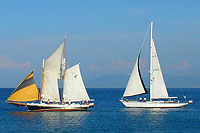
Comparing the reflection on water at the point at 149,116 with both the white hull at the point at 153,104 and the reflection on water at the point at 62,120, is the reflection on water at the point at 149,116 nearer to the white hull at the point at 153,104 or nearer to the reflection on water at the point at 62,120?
the white hull at the point at 153,104

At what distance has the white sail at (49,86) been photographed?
243ft

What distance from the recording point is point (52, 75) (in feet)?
244

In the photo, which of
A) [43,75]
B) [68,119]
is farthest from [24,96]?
[68,119]

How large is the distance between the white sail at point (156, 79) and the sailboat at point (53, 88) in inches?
554

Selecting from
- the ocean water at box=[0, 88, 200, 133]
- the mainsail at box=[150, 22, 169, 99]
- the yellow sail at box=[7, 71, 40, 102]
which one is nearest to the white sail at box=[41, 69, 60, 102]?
the yellow sail at box=[7, 71, 40, 102]

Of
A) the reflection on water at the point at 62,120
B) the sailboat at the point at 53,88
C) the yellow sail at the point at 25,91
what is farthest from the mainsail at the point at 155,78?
the yellow sail at the point at 25,91

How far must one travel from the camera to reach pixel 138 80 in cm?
8138

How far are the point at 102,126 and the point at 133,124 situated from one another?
4770 millimetres

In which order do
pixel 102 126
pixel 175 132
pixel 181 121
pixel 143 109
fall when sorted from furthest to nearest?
1. pixel 143 109
2. pixel 181 121
3. pixel 102 126
4. pixel 175 132

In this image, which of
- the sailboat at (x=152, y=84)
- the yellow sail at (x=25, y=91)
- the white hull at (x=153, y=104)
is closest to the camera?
the yellow sail at (x=25, y=91)

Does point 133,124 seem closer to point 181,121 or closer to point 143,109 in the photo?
point 181,121

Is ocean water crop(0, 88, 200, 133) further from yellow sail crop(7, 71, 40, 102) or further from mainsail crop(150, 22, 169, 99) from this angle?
mainsail crop(150, 22, 169, 99)

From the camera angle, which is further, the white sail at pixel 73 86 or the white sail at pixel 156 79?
the white sail at pixel 156 79

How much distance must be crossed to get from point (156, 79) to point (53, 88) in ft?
67.6
